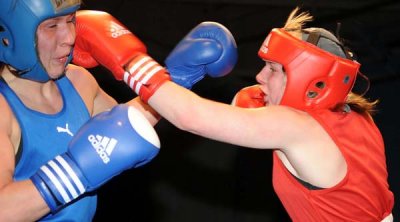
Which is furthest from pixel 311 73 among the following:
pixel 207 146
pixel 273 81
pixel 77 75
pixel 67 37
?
pixel 207 146

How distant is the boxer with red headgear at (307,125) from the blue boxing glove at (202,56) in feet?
0.08

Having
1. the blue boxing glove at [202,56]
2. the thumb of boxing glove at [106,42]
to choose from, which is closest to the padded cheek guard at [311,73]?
the blue boxing glove at [202,56]

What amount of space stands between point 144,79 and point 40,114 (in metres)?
0.37

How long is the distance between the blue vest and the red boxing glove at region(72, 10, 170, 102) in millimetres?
187

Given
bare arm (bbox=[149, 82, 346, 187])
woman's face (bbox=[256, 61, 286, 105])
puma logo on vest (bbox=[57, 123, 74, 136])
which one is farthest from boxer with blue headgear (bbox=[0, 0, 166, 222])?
woman's face (bbox=[256, 61, 286, 105])

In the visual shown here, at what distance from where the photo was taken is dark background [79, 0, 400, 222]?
3.26 metres

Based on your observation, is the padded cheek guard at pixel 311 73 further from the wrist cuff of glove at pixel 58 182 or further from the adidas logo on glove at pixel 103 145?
the wrist cuff of glove at pixel 58 182

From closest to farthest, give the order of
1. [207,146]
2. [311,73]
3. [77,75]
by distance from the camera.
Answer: [311,73], [77,75], [207,146]

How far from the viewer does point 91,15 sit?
179 cm

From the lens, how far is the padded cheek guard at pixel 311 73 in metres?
1.57

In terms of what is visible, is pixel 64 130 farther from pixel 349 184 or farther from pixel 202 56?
pixel 349 184

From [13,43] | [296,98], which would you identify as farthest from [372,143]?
[13,43]

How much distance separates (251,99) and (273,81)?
1.11 ft

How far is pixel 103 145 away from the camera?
141cm
